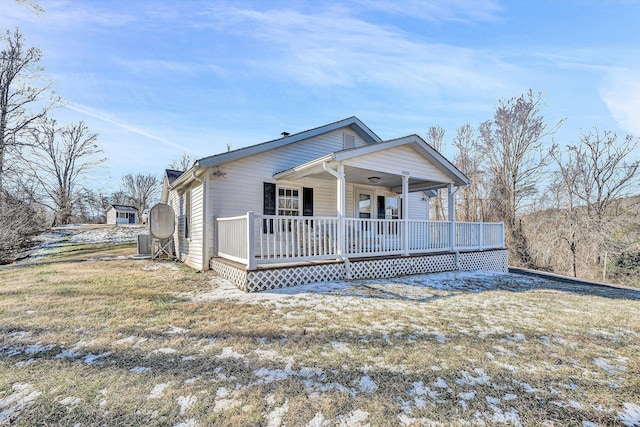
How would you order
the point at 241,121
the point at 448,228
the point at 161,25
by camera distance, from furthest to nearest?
the point at 241,121 < the point at 448,228 < the point at 161,25

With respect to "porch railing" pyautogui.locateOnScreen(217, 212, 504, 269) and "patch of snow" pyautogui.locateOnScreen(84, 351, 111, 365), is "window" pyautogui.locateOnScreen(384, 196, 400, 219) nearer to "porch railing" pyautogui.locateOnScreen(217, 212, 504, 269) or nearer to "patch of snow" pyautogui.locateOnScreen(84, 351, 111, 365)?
"porch railing" pyautogui.locateOnScreen(217, 212, 504, 269)

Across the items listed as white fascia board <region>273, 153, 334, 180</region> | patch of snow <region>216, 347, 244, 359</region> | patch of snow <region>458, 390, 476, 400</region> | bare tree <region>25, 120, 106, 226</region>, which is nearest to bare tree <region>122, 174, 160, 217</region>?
bare tree <region>25, 120, 106, 226</region>

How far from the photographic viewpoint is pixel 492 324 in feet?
14.0

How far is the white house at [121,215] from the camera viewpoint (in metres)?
40.5

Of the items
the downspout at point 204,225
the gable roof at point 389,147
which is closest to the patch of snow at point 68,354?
the downspout at point 204,225

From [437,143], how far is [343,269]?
22.0 m

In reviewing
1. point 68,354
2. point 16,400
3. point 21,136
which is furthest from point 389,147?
point 21,136

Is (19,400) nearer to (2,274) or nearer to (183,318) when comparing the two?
(183,318)

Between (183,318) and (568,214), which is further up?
(568,214)

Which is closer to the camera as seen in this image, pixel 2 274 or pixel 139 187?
pixel 2 274

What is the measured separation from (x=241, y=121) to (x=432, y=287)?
1459 centimetres

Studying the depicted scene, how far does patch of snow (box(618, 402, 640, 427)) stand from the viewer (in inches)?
84.0

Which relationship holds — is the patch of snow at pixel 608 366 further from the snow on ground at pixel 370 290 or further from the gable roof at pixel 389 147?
the gable roof at pixel 389 147

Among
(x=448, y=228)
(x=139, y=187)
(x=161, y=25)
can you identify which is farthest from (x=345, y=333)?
(x=139, y=187)
